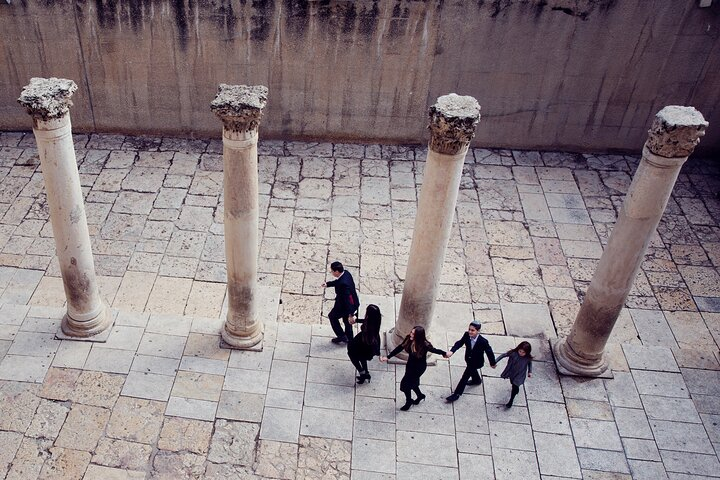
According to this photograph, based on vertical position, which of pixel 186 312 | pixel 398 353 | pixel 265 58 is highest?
pixel 265 58

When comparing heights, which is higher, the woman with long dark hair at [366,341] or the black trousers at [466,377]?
the woman with long dark hair at [366,341]

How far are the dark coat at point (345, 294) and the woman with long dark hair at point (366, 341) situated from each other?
386 millimetres

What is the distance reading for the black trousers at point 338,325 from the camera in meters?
7.63

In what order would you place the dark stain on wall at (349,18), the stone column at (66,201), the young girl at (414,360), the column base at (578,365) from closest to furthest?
1. the stone column at (66,201)
2. the young girl at (414,360)
3. the column base at (578,365)
4. the dark stain on wall at (349,18)

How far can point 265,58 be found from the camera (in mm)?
11086

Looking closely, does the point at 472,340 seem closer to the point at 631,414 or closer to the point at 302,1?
the point at 631,414

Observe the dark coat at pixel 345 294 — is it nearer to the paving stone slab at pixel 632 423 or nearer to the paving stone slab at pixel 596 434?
the paving stone slab at pixel 596 434

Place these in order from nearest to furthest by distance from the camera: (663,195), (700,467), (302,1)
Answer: (663,195) < (700,467) < (302,1)

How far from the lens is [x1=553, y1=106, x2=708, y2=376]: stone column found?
604 cm

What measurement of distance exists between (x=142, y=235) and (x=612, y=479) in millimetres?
6907

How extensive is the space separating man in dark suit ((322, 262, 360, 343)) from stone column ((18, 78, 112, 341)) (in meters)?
2.73

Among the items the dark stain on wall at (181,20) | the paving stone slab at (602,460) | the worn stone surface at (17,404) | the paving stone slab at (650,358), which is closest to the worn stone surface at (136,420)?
the worn stone surface at (17,404)

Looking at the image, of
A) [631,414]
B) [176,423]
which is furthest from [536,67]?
[176,423]

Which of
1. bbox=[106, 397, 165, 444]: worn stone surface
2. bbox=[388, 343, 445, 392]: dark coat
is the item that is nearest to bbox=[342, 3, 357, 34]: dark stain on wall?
bbox=[388, 343, 445, 392]: dark coat
